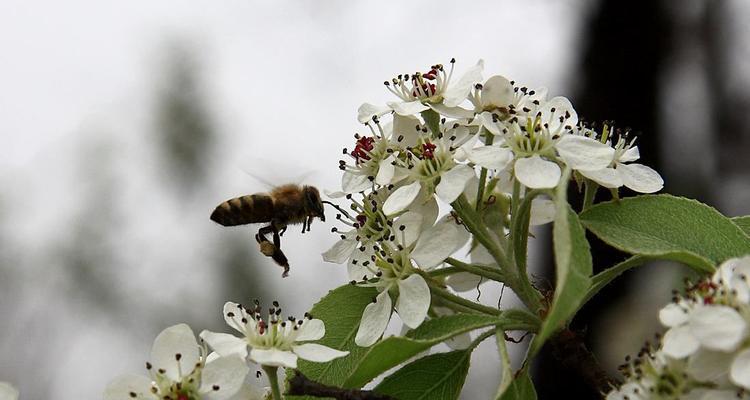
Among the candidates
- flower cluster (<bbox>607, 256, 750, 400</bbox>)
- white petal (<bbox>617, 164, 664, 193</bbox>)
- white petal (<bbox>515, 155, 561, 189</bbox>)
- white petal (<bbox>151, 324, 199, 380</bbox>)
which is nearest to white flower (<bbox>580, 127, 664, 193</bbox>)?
white petal (<bbox>617, 164, 664, 193</bbox>)

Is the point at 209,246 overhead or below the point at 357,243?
below

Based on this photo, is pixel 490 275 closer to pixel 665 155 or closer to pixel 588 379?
pixel 588 379

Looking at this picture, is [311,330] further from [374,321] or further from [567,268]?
[567,268]

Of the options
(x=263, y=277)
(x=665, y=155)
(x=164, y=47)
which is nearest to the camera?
(x=665, y=155)

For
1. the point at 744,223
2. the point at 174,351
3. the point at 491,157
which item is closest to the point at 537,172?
the point at 491,157

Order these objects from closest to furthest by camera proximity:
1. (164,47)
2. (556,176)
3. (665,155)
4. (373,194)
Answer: (556,176)
(373,194)
(665,155)
(164,47)

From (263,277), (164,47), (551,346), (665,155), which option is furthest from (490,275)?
(164,47)

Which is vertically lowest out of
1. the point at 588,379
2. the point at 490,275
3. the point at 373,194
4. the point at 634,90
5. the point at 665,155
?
the point at 665,155
